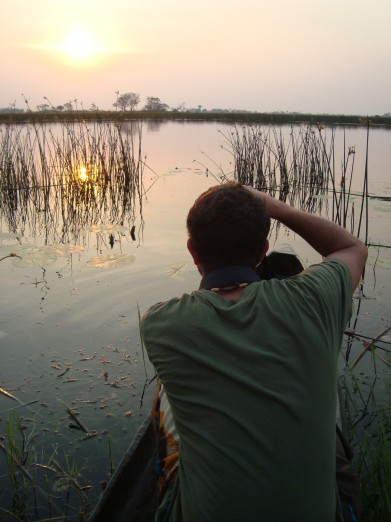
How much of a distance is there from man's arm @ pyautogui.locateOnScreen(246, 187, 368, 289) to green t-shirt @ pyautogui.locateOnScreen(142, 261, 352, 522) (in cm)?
31

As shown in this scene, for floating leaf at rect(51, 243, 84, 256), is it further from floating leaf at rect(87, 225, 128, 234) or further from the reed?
the reed

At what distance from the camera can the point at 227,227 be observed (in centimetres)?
94

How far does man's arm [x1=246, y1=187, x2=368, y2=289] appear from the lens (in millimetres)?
1160

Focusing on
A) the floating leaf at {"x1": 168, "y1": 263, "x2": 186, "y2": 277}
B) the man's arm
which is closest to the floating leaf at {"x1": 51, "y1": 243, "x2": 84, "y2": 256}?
the floating leaf at {"x1": 168, "y1": 263, "x2": 186, "y2": 277}

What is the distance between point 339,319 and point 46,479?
1146 millimetres

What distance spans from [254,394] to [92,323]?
6.57ft

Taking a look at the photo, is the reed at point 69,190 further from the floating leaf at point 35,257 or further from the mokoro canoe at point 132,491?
the mokoro canoe at point 132,491

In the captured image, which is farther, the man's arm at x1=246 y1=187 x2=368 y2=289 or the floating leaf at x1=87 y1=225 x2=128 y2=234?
the floating leaf at x1=87 y1=225 x2=128 y2=234

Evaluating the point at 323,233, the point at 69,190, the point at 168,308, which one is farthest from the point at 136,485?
the point at 69,190

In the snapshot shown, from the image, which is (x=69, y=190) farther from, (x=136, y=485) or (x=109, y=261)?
(x=136, y=485)

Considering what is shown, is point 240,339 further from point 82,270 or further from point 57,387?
point 82,270

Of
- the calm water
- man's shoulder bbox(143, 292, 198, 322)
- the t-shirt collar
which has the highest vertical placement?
the t-shirt collar

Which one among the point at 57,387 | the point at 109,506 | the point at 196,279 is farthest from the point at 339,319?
the point at 196,279

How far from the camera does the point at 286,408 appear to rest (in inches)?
31.5
